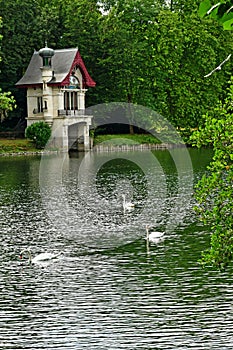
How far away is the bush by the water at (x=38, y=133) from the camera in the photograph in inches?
2072

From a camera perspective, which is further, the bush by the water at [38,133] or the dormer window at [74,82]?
the dormer window at [74,82]

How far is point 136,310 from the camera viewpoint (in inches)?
538

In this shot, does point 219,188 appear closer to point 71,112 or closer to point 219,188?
point 219,188

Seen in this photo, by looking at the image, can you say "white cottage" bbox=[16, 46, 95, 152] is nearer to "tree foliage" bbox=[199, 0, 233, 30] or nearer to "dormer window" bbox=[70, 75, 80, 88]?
"dormer window" bbox=[70, 75, 80, 88]

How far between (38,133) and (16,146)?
1899 mm

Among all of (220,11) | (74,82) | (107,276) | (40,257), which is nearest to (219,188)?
(107,276)

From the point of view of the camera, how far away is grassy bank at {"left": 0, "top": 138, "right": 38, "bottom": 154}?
51.6 metres

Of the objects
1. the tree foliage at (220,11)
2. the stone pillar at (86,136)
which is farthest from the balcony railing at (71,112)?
the tree foliage at (220,11)

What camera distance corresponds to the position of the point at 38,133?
52.6m

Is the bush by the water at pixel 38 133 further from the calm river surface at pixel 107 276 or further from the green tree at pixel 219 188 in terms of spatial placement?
the green tree at pixel 219 188

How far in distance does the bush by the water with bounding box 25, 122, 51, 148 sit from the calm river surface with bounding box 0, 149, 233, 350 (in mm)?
21265

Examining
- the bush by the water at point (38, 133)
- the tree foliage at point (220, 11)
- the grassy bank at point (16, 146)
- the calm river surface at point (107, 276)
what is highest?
the tree foliage at point (220, 11)

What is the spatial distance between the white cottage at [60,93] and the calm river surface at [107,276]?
79.2 feet

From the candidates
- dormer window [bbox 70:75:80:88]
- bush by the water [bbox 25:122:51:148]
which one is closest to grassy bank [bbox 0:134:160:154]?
bush by the water [bbox 25:122:51:148]
